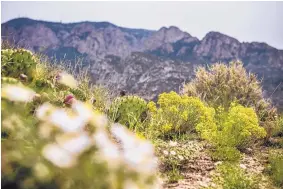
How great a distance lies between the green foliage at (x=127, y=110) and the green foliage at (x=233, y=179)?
1.34 meters

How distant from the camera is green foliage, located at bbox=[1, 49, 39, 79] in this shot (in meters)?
3.96

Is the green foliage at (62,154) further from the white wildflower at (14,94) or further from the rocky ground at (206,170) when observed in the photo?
the rocky ground at (206,170)

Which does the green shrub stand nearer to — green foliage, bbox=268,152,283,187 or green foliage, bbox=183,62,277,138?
green foliage, bbox=268,152,283,187

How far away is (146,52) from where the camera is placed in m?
77.1

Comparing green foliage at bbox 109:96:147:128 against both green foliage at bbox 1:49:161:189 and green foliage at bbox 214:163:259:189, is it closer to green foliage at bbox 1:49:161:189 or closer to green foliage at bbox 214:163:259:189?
green foliage at bbox 214:163:259:189

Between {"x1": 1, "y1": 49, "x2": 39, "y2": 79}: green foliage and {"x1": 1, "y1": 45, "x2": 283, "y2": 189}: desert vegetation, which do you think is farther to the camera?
{"x1": 1, "y1": 49, "x2": 39, "y2": 79}: green foliage

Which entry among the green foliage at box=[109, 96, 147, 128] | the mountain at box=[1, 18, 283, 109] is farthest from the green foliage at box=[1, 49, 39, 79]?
the mountain at box=[1, 18, 283, 109]

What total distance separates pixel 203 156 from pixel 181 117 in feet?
3.34

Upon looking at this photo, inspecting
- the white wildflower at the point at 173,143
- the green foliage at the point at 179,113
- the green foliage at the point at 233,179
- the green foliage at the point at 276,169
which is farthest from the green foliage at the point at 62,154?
the green foliage at the point at 179,113

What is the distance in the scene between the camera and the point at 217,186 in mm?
3582

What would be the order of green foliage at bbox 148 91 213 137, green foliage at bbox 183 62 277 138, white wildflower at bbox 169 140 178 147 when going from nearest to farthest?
white wildflower at bbox 169 140 178 147
green foliage at bbox 148 91 213 137
green foliage at bbox 183 62 277 138

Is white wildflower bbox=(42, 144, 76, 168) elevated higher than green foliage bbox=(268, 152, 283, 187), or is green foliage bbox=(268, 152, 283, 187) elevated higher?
white wildflower bbox=(42, 144, 76, 168)

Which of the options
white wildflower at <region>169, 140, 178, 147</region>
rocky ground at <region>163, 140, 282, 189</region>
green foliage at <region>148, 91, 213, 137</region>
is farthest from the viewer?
green foliage at <region>148, 91, 213, 137</region>

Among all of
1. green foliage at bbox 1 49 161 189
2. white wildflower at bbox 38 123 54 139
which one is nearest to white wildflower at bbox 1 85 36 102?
green foliage at bbox 1 49 161 189
